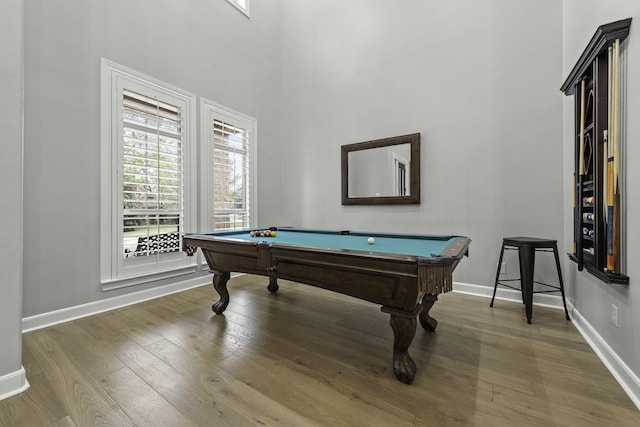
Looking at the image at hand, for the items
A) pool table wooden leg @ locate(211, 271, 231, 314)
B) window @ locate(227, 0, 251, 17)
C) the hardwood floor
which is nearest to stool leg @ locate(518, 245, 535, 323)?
the hardwood floor

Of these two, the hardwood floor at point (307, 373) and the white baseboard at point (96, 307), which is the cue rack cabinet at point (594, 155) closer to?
the hardwood floor at point (307, 373)

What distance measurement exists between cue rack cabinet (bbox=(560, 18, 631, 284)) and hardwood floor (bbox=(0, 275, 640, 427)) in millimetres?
661

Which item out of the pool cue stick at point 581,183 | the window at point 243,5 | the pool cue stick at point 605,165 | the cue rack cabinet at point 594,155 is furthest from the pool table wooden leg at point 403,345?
the window at point 243,5

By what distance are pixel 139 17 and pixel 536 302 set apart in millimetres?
5227

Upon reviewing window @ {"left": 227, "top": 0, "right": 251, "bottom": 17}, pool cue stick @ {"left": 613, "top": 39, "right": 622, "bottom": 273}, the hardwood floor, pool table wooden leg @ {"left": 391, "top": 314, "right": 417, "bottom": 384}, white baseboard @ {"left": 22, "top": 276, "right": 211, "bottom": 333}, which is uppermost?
window @ {"left": 227, "top": 0, "right": 251, "bottom": 17}

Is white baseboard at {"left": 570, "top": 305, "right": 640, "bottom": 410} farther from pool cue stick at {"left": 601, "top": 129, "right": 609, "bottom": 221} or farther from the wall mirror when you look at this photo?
the wall mirror

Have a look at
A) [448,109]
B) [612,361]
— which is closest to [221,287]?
[612,361]

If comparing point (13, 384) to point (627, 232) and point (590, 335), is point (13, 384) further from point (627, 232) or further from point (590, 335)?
point (590, 335)

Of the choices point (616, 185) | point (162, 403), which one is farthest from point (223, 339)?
point (616, 185)

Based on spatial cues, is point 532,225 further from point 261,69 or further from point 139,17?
point 139,17

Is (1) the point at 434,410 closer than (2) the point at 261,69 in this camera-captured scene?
Yes

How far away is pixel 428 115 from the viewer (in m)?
3.39

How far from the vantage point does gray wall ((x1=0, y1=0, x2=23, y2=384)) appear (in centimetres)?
148

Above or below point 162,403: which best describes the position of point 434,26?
above
